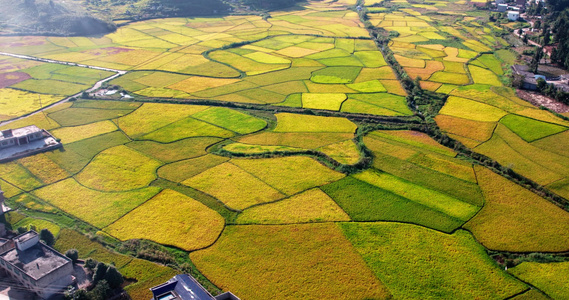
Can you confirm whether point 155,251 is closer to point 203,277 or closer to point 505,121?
point 203,277

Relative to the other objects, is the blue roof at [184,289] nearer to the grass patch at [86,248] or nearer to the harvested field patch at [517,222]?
the grass patch at [86,248]

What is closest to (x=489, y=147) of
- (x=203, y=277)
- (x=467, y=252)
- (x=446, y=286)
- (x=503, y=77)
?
(x=467, y=252)

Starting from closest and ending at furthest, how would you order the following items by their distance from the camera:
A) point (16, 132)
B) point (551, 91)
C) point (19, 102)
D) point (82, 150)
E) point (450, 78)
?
point (82, 150) → point (16, 132) → point (19, 102) → point (551, 91) → point (450, 78)

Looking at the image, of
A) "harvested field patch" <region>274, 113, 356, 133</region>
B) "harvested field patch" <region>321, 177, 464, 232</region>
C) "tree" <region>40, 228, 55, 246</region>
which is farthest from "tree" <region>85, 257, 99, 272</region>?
"harvested field patch" <region>274, 113, 356, 133</region>

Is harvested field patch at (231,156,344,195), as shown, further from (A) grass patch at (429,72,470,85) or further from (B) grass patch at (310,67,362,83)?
(A) grass patch at (429,72,470,85)

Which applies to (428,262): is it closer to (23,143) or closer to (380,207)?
(380,207)

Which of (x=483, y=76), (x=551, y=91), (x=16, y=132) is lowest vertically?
(x=16, y=132)

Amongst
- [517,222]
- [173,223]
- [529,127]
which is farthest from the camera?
[529,127]

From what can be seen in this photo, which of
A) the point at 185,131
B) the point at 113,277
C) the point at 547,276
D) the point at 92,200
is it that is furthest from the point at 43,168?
the point at 547,276
